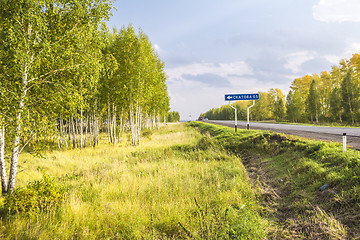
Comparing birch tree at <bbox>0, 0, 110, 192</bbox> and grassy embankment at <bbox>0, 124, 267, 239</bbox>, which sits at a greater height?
birch tree at <bbox>0, 0, 110, 192</bbox>

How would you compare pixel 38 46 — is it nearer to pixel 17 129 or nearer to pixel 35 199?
pixel 17 129

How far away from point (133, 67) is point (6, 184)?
45.5 feet

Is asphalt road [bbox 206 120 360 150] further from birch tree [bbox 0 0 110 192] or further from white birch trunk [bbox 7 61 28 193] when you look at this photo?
white birch trunk [bbox 7 61 28 193]

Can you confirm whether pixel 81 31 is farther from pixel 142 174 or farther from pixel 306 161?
pixel 306 161

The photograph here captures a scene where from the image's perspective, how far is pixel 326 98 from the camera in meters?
41.3

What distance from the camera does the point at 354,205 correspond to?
4.41 meters

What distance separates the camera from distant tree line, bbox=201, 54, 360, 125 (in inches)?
→ 1224

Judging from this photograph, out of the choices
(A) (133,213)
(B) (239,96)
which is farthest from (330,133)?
(A) (133,213)

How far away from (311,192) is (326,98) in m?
46.3

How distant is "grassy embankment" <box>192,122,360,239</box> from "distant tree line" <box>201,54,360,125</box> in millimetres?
31215

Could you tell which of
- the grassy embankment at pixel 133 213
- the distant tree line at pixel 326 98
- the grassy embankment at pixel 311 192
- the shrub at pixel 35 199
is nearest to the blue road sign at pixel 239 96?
the grassy embankment at pixel 311 192

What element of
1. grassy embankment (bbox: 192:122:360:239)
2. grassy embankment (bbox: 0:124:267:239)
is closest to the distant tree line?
grassy embankment (bbox: 192:122:360:239)

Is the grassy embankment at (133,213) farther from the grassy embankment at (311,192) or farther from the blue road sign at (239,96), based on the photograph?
the blue road sign at (239,96)

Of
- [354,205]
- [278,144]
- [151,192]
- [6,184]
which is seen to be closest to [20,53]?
[6,184]
